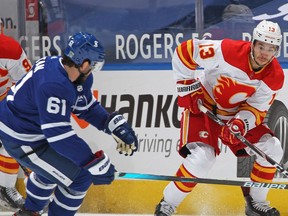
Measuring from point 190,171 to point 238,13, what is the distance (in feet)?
4.03

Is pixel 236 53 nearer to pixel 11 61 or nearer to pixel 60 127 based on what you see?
pixel 60 127

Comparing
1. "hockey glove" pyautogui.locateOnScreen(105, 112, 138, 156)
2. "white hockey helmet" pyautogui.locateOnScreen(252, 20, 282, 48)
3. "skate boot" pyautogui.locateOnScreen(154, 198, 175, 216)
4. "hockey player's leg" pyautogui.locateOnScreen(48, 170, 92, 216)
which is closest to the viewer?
"hockey player's leg" pyautogui.locateOnScreen(48, 170, 92, 216)

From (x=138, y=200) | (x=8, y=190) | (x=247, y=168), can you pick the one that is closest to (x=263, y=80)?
(x=247, y=168)

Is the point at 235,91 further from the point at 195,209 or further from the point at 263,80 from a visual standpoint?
the point at 195,209

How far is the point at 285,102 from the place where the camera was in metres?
5.29

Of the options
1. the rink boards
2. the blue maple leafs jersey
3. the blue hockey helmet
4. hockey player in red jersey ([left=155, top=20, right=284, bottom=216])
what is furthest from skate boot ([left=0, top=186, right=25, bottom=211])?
the blue hockey helmet

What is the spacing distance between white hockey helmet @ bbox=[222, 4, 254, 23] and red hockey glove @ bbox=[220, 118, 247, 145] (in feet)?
3.03

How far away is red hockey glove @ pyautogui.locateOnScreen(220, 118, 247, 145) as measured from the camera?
4535 mm

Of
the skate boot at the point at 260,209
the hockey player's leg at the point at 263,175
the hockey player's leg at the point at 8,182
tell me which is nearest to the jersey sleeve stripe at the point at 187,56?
the hockey player's leg at the point at 263,175

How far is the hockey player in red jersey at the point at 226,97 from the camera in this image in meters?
4.54

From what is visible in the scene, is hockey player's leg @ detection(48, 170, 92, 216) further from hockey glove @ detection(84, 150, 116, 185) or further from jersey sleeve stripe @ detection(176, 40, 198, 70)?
jersey sleeve stripe @ detection(176, 40, 198, 70)

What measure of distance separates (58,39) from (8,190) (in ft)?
3.30

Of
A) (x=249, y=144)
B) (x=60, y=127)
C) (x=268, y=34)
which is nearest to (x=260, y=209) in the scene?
(x=249, y=144)

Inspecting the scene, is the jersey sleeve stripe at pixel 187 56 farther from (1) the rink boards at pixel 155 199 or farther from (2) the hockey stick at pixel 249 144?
(1) the rink boards at pixel 155 199
